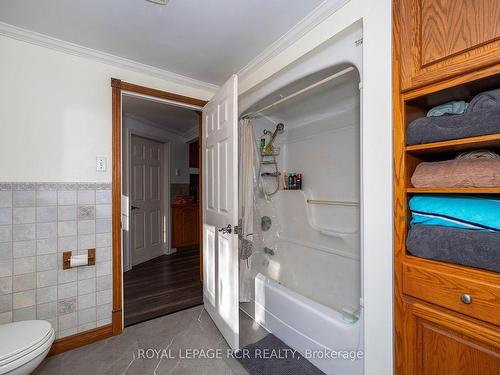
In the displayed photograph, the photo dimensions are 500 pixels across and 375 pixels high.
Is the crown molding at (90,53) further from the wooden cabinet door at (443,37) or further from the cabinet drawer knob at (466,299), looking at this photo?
the cabinet drawer knob at (466,299)

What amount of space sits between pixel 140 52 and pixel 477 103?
224 cm

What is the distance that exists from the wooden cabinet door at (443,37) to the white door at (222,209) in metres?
1.06

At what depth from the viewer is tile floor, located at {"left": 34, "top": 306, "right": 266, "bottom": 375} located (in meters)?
1.61

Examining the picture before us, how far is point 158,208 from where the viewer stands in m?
4.35

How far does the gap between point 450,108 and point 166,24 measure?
1743 mm

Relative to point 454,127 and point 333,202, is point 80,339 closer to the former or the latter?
point 333,202

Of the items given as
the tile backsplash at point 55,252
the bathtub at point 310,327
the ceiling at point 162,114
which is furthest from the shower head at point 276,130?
the tile backsplash at point 55,252

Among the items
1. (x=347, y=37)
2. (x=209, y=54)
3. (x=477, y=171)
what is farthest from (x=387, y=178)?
(x=209, y=54)

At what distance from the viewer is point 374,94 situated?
1105 mm

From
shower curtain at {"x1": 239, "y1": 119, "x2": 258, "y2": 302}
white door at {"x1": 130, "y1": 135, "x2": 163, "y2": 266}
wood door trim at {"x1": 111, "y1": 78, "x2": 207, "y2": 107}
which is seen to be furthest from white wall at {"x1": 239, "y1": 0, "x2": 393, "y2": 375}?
white door at {"x1": 130, "y1": 135, "x2": 163, "y2": 266}

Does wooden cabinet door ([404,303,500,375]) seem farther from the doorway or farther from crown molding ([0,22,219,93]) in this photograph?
crown molding ([0,22,219,93])

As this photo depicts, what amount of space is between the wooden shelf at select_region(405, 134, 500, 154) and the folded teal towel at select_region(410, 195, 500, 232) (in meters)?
0.19

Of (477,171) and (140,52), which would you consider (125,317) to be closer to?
(140,52)

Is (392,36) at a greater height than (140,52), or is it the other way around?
(140,52)
